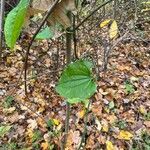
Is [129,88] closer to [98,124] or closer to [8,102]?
[98,124]

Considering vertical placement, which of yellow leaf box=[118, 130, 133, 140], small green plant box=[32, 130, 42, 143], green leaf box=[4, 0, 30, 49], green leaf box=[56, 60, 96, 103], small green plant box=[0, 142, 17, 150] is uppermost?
green leaf box=[4, 0, 30, 49]

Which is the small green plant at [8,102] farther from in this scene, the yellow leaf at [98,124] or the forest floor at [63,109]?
the yellow leaf at [98,124]

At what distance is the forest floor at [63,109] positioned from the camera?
8.91 ft

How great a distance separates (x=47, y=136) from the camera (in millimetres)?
2703

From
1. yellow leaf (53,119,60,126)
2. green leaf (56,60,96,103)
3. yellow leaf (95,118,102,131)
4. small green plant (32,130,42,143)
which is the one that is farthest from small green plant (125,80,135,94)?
green leaf (56,60,96,103)

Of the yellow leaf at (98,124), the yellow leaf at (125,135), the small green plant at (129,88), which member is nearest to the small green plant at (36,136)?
the yellow leaf at (98,124)

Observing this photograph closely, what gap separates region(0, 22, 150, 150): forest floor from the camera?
2715 millimetres

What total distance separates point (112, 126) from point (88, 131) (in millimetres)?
262

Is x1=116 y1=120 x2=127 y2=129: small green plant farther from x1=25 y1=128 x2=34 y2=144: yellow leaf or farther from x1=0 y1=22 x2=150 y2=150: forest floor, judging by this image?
x1=25 y1=128 x2=34 y2=144: yellow leaf

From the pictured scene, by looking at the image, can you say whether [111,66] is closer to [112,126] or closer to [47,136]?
[112,126]

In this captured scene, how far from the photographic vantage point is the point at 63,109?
10.1 ft

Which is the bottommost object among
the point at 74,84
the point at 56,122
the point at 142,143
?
the point at 142,143

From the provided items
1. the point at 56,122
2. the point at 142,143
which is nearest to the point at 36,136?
the point at 56,122

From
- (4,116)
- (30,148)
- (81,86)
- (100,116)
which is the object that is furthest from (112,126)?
(81,86)
